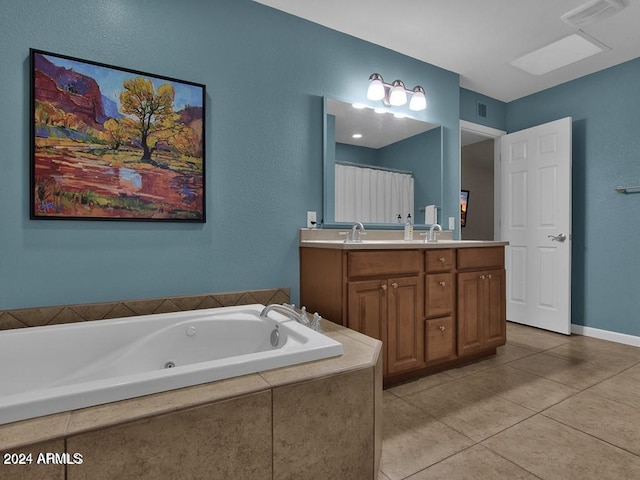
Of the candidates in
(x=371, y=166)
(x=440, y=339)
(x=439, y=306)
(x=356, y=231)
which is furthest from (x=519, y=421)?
(x=371, y=166)

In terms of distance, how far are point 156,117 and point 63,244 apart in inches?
32.5

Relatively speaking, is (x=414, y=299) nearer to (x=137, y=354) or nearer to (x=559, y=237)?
(x=137, y=354)

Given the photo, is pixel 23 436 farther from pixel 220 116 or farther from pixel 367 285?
pixel 220 116

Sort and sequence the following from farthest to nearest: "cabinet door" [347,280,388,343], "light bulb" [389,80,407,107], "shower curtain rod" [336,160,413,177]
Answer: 1. "light bulb" [389,80,407,107]
2. "shower curtain rod" [336,160,413,177]
3. "cabinet door" [347,280,388,343]

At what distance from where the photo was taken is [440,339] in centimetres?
235

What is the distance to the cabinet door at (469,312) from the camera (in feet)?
→ 8.13

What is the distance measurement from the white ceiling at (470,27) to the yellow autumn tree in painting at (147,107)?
0.95 m

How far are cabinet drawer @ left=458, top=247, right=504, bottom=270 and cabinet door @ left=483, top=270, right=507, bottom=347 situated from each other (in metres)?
0.07

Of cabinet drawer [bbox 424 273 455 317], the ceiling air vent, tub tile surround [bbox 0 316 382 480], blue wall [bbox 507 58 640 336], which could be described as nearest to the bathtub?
tub tile surround [bbox 0 316 382 480]

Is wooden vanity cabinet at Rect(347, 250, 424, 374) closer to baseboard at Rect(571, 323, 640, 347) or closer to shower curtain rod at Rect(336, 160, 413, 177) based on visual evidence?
shower curtain rod at Rect(336, 160, 413, 177)

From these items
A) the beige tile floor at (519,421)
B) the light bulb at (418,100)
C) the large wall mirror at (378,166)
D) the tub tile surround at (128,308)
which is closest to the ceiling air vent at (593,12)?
the light bulb at (418,100)

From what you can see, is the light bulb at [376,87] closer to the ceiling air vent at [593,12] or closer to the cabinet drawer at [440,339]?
the ceiling air vent at [593,12]

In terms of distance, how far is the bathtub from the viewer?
3.15 ft

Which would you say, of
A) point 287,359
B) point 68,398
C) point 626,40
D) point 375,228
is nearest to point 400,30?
point 375,228
